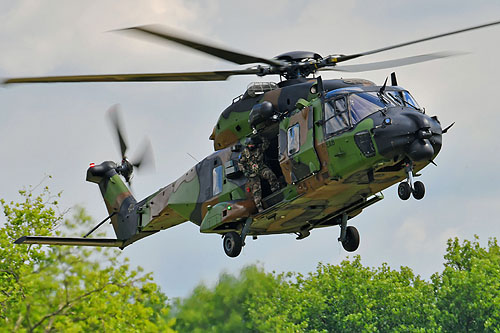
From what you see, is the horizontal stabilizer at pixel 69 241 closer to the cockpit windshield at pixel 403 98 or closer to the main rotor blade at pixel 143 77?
the main rotor blade at pixel 143 77

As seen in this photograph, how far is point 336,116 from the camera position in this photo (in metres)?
22.7

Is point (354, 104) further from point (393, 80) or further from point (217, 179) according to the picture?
point (217, 179)

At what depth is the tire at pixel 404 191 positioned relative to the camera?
71.5 ft

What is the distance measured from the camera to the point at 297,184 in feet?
77.8

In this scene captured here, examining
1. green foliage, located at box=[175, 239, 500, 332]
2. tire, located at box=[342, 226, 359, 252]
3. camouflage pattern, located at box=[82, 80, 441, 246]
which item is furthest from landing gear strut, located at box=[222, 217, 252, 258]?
green foliage, located at box=[175, 239, 500, 332]

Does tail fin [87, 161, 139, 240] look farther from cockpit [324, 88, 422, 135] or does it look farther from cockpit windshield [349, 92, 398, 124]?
cockpit windshield [349, 92, 398, 124]

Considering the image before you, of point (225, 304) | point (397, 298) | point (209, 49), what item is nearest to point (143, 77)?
point (209, 49)

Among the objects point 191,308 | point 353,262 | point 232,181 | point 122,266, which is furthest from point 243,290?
point 353,262

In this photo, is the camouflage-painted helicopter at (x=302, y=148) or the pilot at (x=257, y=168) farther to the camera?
the pilot at (x=257, y=168)

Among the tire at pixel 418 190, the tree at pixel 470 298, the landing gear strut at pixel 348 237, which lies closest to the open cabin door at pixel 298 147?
the tire at pixel 418 190

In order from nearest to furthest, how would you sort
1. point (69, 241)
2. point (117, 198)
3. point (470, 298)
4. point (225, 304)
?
1. point (69, 241)
2. point (117, 198)
3. point (225, 304)
4. point (470, 298)

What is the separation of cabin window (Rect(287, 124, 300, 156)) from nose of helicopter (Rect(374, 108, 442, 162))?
2.62m

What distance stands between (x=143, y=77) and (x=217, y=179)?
174 inches

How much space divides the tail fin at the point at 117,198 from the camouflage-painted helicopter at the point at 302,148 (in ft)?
7.74
